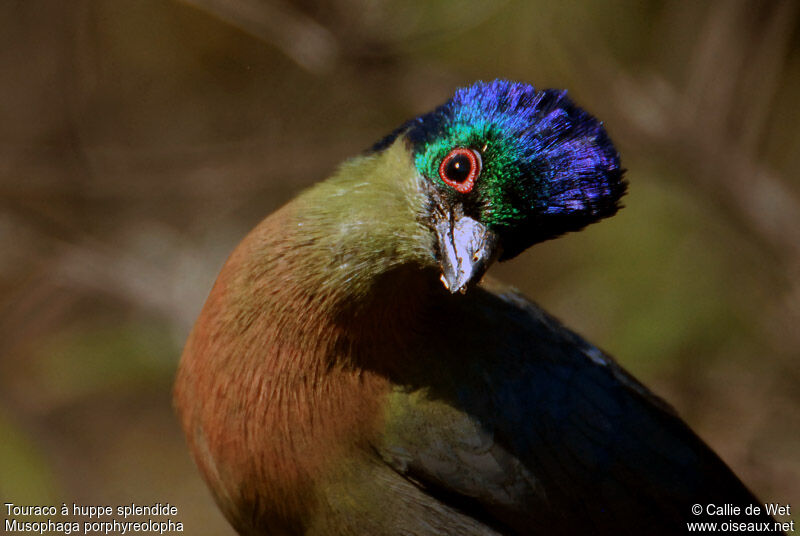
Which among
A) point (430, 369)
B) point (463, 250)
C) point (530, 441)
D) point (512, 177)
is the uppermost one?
point (512, 177)

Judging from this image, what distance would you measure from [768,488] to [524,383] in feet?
8.79

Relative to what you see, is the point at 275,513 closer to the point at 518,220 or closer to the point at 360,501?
the point at 360,501

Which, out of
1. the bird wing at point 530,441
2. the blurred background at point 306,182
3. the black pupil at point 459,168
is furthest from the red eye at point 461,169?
the blurred background at point 306,182

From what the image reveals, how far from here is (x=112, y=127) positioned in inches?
244

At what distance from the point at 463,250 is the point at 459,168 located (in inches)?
8.8

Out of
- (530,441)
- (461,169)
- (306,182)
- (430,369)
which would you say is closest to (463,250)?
(461,169)

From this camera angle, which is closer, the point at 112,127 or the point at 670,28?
the point at 670,28

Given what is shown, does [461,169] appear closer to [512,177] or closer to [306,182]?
[512,177]

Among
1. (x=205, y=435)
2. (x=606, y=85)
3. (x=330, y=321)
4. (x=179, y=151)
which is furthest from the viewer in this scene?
(x=179, y=151)

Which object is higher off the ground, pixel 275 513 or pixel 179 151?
pixel 179 151

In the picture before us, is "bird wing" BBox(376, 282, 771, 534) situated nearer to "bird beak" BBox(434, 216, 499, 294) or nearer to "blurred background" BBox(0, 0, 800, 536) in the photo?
"bird beak" BBox(434, 216, 499, 294)

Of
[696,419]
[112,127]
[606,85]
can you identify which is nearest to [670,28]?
[606,85]

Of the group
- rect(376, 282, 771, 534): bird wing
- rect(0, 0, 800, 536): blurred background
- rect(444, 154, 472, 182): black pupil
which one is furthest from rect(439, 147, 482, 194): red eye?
rect(0, 0, 800, 536): blurred background

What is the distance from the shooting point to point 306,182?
6.03m
